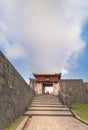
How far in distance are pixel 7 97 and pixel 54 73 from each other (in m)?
28.5

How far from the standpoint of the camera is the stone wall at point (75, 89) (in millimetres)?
26978

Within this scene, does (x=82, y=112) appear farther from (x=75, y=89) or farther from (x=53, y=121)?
(x=75, y=89)

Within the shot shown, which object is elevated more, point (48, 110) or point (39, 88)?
point (39, 88)

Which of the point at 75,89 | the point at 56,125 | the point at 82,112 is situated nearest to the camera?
the point at 56,125

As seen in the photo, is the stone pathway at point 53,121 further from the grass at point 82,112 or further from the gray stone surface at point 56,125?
the grass at point 82,112

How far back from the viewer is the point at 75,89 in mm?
28234

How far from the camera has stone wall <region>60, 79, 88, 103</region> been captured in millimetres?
26978

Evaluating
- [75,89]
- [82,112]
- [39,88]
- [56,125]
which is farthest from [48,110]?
[39,88]

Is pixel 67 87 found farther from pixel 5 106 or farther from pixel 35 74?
pixel 5 106

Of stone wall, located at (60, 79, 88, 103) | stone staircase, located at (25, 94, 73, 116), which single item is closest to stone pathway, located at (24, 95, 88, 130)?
stone staircase, located at (25, 94, 73, 116)

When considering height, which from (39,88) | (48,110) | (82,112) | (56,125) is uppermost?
(39,88)

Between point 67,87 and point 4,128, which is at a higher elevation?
point 67,87

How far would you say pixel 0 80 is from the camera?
21.3 feet

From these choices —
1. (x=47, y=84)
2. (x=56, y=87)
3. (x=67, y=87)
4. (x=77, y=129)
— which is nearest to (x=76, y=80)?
(x=67, y=87)
